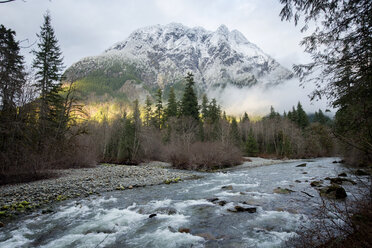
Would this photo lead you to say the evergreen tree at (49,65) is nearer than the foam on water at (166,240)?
No

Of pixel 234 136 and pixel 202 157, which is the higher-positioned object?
pixel 234 136

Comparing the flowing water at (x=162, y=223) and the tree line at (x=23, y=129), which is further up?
the tree line at (x=23, y=129)

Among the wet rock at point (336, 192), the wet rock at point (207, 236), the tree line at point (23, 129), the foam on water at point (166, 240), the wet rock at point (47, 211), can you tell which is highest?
the tree line at point (23, 129)

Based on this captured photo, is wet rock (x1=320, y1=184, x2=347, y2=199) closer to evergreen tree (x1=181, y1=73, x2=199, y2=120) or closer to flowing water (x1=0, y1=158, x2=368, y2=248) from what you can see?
flowing water (x1=0, y1=158, x2=368, y2=248)

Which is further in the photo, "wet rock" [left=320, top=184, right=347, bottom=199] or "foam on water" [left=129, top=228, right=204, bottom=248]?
"wet rock" [left=320, top=184, right=347, bottom=199]

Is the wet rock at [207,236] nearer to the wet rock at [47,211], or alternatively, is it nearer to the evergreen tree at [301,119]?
the wet rock at [47,211]

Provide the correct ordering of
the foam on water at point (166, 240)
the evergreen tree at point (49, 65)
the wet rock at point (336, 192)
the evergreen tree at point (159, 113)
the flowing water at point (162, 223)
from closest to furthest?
the foam on water at point (166, 240) → the flowing water at point (162, 223) → the wet rock at point (336, 192) → the evergreen tree at point (49, 65) → the evergreen tree at point (159, 113)

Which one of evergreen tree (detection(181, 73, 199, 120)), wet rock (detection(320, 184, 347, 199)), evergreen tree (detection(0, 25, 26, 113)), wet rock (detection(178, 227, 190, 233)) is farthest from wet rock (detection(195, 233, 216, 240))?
evergreen tree (detection(181, 73, 199, 120))

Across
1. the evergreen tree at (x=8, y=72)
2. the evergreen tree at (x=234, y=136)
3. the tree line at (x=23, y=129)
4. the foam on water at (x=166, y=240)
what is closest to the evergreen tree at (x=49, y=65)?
the tree line at (x=23, y=129)

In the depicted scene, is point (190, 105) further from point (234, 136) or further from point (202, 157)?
point (202, 157)

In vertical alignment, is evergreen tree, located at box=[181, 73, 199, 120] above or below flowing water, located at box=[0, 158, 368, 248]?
above

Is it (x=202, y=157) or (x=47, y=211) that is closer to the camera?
(x=47, y=211)

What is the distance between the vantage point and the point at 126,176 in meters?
15.4

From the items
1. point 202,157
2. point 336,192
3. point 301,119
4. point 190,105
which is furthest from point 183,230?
point 301,119
